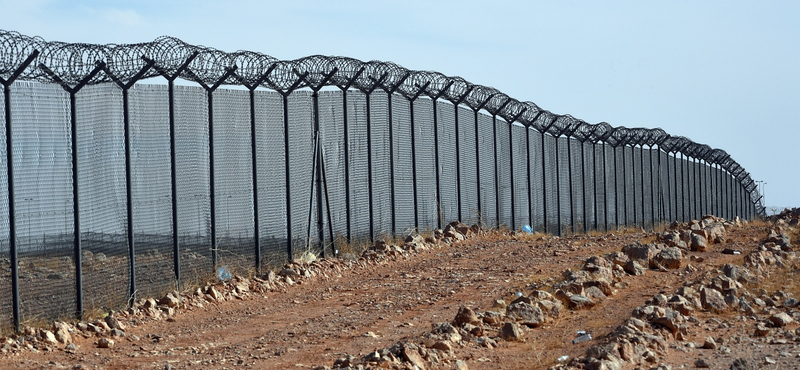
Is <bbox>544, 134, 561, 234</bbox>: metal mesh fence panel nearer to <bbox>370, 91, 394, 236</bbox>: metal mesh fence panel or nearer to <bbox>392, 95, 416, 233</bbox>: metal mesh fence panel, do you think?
<bbox>392, 95, 416, 233</bbox>: metal mesh fence panel

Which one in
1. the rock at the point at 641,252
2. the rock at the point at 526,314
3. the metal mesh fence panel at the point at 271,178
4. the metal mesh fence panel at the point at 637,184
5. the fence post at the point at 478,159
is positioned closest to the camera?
the rock at the point at 526,314

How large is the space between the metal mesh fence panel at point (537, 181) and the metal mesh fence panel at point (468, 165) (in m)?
3.36

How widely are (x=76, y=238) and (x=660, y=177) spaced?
25.2 metres

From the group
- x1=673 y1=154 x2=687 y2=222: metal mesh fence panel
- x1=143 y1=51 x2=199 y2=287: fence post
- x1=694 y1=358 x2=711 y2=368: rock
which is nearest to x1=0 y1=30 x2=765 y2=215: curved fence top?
x1=143 y1=51 x2=199 y2=287: fence post

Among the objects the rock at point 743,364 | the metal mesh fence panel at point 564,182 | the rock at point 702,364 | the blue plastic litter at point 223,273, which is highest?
the metal mesh fence panel at point 564,182

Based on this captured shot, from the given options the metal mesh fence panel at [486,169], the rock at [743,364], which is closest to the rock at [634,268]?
the rock at [743,364]

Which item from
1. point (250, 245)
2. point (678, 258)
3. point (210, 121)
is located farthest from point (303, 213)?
point (678, 258)

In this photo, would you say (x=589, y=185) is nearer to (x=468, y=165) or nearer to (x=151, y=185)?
(x=468, y=165)

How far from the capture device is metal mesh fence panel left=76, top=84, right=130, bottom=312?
996 centimetres

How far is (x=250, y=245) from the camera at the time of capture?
12.4 m

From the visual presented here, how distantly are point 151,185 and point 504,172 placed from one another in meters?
10.2

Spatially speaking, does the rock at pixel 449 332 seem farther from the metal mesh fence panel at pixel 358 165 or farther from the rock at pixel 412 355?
the metal mesh fence panel at pixel 358 165

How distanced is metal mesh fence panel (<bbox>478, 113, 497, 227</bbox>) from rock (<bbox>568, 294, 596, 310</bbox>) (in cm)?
948

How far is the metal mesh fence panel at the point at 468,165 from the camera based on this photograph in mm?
17984
